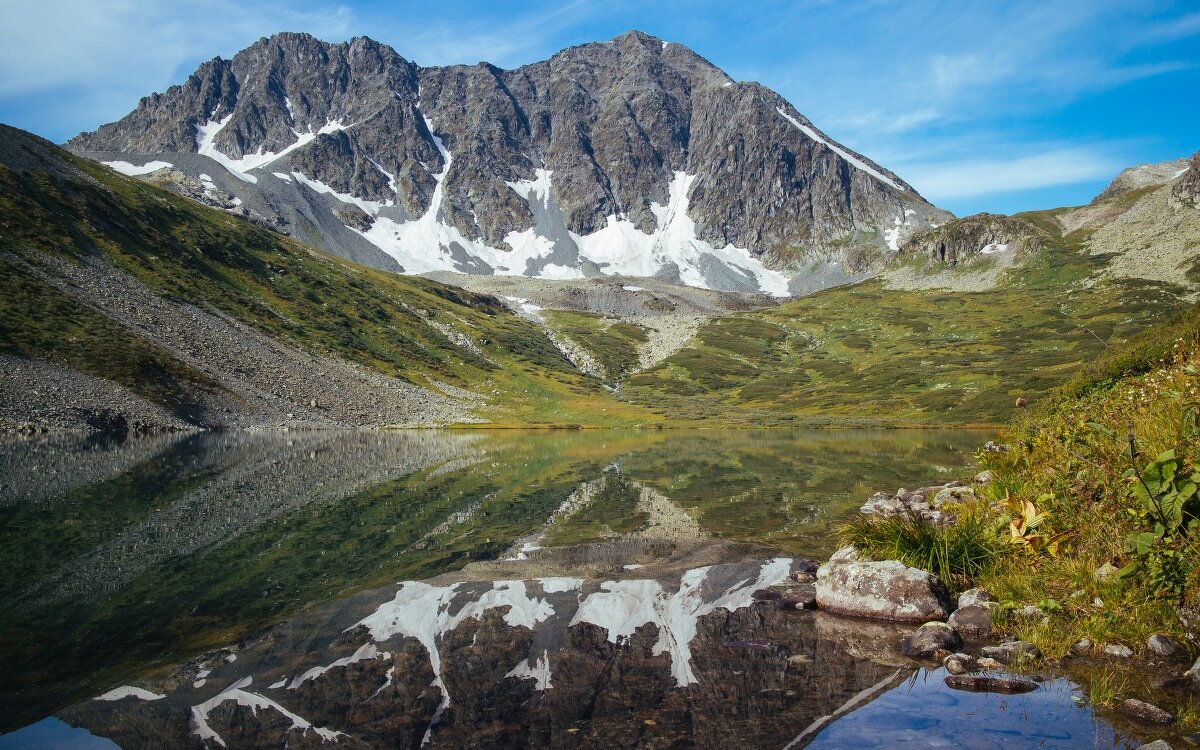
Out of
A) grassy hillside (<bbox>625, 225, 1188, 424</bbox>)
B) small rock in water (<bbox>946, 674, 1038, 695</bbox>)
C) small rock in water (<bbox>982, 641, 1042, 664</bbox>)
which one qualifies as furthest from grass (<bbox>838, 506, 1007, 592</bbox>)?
grassy hillside (<bbox>625, 225, 1188, 424</bbox>)

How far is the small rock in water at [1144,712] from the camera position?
27.0 feet

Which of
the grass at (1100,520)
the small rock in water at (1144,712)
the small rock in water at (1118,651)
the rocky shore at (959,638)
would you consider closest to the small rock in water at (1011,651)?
the rocky shore at (959,638)

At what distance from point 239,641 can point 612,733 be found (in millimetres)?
9214

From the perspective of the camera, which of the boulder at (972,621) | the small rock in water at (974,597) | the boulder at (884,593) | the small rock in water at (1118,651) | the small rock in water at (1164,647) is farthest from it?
the boulder at (884,593)

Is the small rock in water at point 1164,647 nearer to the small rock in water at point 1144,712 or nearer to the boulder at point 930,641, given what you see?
the small rock in water at point 1144,712

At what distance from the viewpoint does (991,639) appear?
1238cm

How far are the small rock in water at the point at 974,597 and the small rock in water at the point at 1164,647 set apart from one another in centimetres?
353

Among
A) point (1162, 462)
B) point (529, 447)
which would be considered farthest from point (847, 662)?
point (529, 447)

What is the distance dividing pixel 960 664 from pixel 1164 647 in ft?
9.01

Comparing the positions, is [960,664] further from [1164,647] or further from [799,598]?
[799,598]

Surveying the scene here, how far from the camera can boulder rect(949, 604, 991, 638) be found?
1268cm

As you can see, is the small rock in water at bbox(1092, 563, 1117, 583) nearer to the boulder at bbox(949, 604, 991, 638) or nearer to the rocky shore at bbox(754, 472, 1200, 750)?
the rocky shore at bbox(754, 472, 1200, 750)

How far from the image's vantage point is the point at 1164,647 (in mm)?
9992

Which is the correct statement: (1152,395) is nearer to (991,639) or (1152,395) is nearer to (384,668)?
(991,639)
